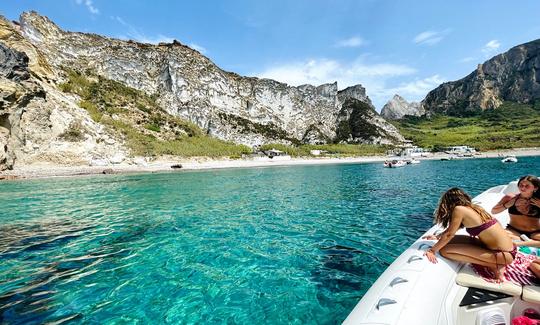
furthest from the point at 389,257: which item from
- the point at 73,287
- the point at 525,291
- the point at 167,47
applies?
the point at 167,47

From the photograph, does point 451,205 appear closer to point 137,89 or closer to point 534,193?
A: point 534,193

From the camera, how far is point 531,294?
3594 millimetres

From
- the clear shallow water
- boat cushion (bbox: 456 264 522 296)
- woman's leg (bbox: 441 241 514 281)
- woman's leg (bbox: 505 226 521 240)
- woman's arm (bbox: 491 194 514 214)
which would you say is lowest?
the clear shallow water

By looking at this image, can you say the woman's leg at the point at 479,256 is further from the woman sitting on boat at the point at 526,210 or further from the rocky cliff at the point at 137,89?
the rocky cliff at the point at 137,89

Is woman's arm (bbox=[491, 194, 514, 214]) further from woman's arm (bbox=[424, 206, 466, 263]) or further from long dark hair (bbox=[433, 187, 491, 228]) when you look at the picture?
woman's arm (bbox=[424, 206, 466, 263])

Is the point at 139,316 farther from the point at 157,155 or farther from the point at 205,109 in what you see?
the point at 205,109

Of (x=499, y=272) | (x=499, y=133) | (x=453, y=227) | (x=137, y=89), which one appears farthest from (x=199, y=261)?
(x=499, y=133)

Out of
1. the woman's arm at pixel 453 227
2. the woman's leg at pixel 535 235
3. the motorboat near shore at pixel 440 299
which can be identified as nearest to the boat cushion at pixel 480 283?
the motorboat near shore at pixel 440 299

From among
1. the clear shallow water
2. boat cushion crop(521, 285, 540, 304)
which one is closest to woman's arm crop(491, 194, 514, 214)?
the clear shallow water

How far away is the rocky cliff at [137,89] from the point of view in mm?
49875

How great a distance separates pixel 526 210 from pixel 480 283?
3.17m

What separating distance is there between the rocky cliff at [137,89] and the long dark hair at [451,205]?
5818 centimetres

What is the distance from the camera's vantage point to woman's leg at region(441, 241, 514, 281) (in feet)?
13.7

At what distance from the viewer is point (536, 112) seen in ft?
584
